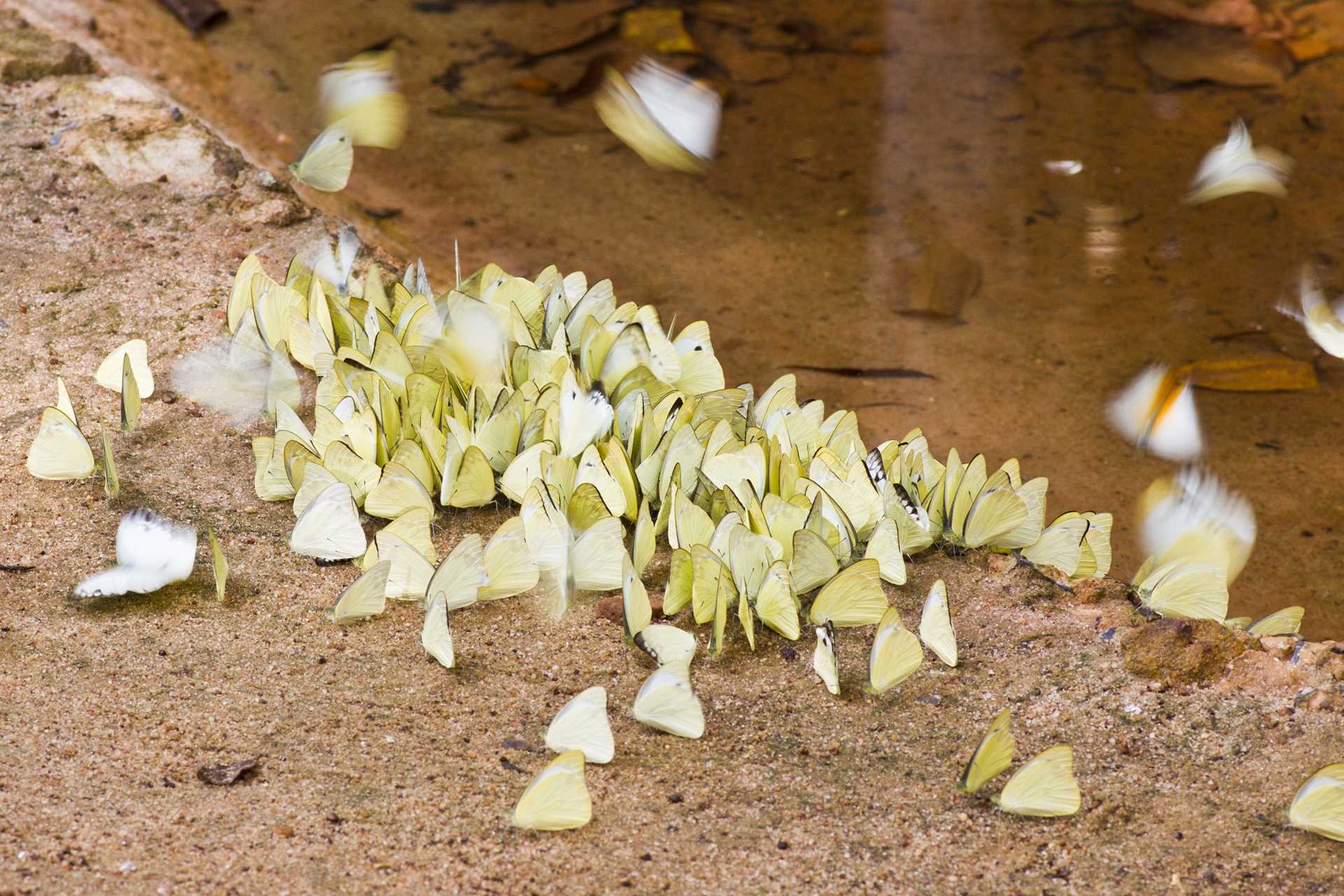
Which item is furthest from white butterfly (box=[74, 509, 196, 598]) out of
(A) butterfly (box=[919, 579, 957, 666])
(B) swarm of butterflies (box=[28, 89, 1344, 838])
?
(A) butterfly (box=[919, 579, 957, 666])

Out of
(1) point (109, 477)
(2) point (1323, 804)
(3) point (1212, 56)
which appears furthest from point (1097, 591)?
(3) point (1212, 56)

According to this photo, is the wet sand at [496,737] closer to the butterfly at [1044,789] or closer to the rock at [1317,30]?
the butterfly at [1044,789]

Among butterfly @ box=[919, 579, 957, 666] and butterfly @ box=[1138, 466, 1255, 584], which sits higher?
butterfly @ box=[919, 579, 957, 666]

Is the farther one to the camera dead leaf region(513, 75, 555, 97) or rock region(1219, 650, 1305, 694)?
dead leaf region(513, 75, 555, 97)

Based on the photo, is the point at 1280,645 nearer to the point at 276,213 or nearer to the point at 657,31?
the point at 276,213

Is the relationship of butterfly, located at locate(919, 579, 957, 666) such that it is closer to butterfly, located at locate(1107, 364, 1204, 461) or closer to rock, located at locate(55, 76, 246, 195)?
butterfly, located at locate(1107, 364, 1204, 461)

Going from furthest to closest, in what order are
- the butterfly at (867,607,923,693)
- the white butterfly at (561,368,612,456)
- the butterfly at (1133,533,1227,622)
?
the white butterfly at (561,368,612,456) < the butterfly at (1133,533,1227,622) < the butterfly at (867,607,923,693)

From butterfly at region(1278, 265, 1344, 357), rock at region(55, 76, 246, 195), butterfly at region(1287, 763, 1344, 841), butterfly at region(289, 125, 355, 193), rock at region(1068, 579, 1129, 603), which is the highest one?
butterfly at region(289, 125, 355, 193)
